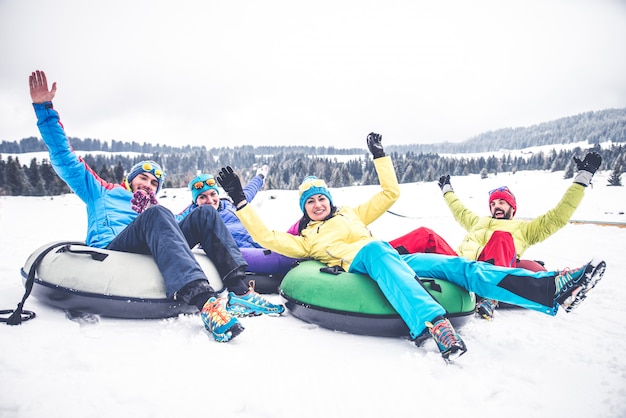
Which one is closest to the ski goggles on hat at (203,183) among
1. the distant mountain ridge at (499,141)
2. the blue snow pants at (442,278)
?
the blue snow pants at (442,278)

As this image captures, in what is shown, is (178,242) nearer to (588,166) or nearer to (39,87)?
(39,87)

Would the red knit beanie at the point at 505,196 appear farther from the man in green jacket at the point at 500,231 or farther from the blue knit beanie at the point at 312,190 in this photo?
the blue knit beanie at the point at 312,190

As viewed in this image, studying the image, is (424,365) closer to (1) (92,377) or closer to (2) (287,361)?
(2) (287,361)

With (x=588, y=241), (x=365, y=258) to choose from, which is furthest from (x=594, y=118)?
(x=365, y=258)

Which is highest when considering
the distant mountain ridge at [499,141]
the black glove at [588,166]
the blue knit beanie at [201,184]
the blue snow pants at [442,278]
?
the distant mountain ridge at [499,141]

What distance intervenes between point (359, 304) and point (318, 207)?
1209mm

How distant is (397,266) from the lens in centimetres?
233

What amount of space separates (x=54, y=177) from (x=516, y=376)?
1834 inches

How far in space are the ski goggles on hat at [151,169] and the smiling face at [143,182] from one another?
4cm

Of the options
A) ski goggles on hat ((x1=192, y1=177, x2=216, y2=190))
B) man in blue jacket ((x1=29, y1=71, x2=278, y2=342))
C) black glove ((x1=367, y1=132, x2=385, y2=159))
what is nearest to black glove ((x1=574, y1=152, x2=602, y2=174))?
black glove ((x1=367, y1=132, x2=385, y2=159))

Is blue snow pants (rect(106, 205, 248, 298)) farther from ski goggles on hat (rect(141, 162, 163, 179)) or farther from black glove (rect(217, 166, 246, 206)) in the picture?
ski goggles on hat (rect(141, 162, 163, 179))

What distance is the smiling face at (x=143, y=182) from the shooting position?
3430mm

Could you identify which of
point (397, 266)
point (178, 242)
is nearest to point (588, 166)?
point (397, 266)

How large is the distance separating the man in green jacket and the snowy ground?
1.93ft
